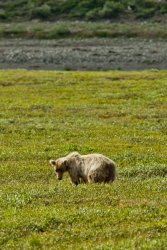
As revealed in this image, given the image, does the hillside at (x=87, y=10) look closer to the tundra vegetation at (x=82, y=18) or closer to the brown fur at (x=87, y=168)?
the tundra vegetation at (x=82, y=18)

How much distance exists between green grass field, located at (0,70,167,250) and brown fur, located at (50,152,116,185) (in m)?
0.42

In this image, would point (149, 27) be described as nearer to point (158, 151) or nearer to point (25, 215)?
point (158, 151)

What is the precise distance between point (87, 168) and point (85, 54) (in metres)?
75.1

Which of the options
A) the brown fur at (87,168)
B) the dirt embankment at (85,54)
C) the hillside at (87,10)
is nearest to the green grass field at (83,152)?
the brown fur at (87,168)

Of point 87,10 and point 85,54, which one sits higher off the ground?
point 85,54

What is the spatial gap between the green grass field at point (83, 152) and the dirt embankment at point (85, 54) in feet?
76.7

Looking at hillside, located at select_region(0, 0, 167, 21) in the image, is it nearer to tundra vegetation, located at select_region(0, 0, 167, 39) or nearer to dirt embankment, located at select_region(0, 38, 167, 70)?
tundra vegetation, located at select_region(0, 0, 167, 39)

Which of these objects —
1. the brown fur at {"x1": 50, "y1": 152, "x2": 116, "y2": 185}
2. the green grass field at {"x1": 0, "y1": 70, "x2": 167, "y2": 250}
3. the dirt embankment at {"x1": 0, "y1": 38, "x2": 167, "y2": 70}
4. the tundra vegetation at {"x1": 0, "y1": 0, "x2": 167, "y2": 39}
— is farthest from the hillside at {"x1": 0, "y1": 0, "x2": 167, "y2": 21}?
the brown fur at {"x1": 50, "y1": 152, "x2": 116, "y2": 185}

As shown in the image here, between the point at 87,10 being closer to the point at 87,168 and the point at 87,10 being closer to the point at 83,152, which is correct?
the point at 83,152

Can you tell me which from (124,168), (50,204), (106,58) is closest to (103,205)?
(50,204)

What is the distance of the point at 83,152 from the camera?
92.9ft

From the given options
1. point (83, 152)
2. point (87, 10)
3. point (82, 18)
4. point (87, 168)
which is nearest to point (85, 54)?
point (82, 18)

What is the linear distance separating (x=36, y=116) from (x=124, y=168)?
16.6 m

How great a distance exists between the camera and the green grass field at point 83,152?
14.8m
